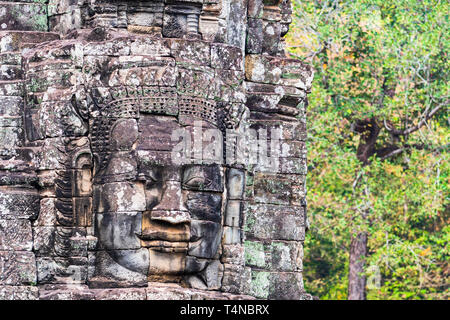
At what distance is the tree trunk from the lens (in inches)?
962

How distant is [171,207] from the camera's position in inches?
548

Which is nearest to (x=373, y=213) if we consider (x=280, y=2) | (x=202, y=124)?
(x=280, y=2)

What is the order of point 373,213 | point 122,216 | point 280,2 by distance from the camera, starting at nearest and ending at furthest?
1. point 122,216
2. point 280,2
3. point 373,213

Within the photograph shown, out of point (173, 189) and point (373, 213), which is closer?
point (173, 189)

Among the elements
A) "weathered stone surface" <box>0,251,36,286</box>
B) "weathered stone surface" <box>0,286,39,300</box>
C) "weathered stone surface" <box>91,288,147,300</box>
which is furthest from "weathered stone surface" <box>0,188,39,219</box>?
"weathered stone surface" <box>91,288,147,300</box>

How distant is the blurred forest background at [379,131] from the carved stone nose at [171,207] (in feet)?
30.9

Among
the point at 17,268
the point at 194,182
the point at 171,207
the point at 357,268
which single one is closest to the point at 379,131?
the point at 357,268

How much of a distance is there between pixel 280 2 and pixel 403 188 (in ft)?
28.4

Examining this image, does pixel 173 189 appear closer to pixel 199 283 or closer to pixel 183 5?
pixel 199 283

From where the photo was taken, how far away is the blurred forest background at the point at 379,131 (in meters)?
23.4

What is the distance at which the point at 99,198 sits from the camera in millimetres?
14055

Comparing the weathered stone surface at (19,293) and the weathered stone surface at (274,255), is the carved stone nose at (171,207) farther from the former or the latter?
the weathered stone surface at (274,255)

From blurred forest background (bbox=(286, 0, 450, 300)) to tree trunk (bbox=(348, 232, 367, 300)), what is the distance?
0.02 m

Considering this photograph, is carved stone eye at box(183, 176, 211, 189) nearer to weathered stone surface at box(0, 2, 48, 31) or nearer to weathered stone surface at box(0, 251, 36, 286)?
weathered stone surface at box(0, 251, 36, 286)
